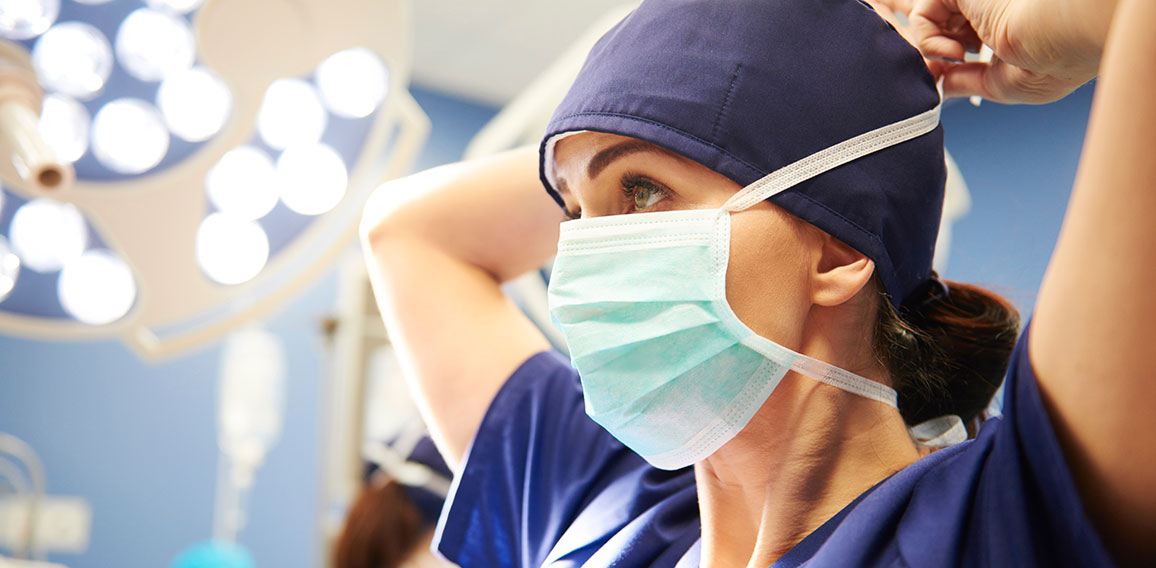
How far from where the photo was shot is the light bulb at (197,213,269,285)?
1044 mm

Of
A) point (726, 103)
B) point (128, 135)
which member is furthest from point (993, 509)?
point (128, 135)

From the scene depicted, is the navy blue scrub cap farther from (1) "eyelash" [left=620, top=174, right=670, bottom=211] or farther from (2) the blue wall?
(2) the blue wall

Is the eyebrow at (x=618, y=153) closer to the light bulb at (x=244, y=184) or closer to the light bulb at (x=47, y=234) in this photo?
the light bulb at (x=244, y=184)

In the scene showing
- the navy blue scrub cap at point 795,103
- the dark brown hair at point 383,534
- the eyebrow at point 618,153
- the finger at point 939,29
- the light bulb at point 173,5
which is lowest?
the dark brown hair at point 383,534

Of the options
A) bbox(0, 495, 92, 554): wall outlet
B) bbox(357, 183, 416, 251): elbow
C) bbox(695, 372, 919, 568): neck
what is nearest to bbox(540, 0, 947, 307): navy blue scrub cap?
bbox(695, 372, 919, 568): neck

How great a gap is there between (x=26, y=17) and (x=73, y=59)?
6 centimetres

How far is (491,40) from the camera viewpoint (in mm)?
4227

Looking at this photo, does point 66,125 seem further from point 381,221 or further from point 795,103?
point 795,103

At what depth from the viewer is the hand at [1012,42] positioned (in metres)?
0.70

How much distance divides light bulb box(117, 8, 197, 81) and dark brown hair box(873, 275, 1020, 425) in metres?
0.80

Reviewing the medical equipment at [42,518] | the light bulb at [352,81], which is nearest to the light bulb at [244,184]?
the light bulb at [352,81]

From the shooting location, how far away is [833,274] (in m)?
0.89

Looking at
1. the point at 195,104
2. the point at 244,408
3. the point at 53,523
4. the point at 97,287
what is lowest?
the point at 53,523

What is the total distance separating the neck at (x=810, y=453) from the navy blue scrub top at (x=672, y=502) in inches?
1.4
